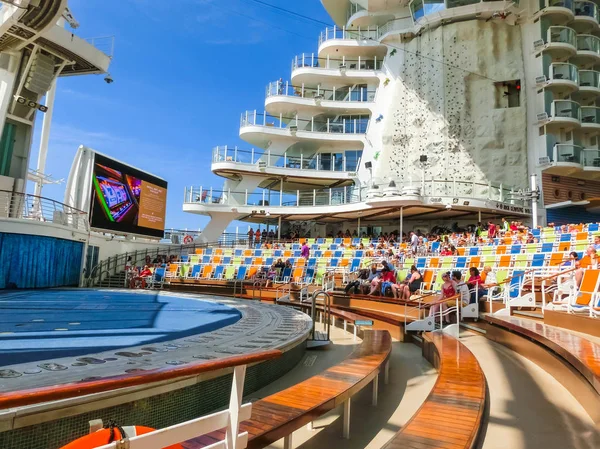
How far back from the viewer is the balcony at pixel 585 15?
24812 mm

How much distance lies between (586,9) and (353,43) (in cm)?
1412

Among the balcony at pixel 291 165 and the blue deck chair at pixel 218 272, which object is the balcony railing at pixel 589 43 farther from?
the blue deck chair at pixel 218 272

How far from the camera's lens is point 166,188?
81.3 ft

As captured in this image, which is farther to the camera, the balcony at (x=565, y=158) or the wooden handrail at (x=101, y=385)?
the balcony at (x=565, y=158)

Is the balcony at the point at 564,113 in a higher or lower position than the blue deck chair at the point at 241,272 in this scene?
higher

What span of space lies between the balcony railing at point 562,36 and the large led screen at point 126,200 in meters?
23.8

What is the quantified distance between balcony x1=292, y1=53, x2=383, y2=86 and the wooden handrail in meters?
28.3

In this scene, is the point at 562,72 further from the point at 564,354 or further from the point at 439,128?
the point at 564,354

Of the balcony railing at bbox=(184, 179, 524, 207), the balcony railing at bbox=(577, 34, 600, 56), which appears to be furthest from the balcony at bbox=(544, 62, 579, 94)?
the balcony railing at bbox=(184, 179, 524, 207)

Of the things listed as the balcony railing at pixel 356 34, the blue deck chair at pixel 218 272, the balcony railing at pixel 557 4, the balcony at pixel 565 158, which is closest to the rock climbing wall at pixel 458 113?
the balcony at pixel 565 158

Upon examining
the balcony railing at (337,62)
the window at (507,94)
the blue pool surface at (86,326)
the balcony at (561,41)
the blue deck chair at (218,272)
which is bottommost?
the blue pool surface at (86,326)

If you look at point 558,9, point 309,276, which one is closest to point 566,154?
point 558,9

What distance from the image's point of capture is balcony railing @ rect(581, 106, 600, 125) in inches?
925

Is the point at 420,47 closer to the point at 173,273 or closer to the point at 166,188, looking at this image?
the point at 166,188
